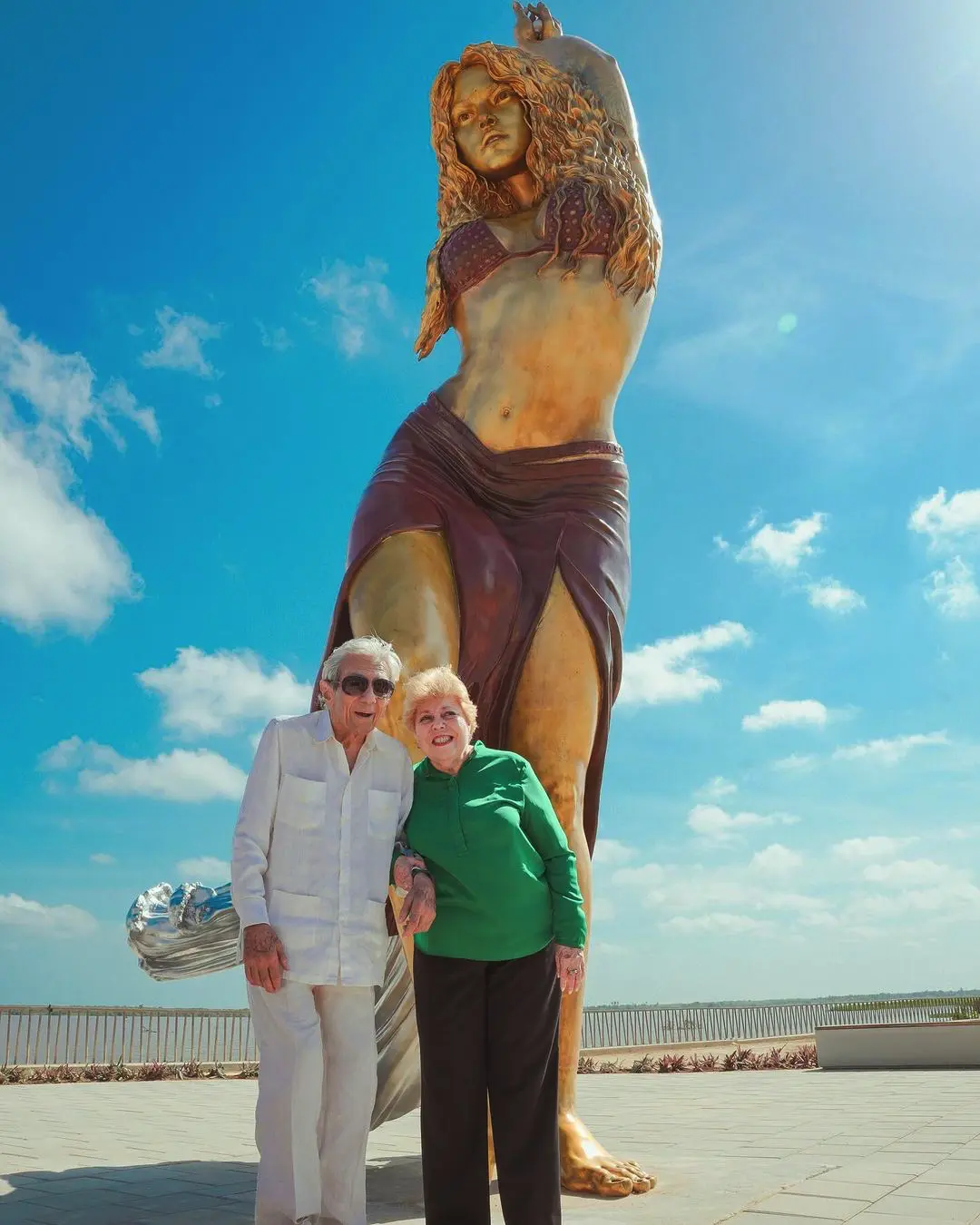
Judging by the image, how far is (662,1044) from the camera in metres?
20.4

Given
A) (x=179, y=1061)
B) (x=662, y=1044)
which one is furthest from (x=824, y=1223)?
(x=662, y=1044)

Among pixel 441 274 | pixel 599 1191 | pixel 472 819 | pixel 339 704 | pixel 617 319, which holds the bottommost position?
pixel 599 1191

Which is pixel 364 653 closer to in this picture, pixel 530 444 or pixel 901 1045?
pixel 530 444

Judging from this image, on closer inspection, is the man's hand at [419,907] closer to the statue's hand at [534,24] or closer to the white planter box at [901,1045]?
the statue's hand at [534,24]

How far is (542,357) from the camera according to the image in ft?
17.3

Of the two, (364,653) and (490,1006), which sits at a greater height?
(364,653)

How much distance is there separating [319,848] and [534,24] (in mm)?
5285

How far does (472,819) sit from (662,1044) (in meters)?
19.3

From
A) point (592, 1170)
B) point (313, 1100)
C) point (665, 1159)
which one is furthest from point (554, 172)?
point (665, 1159)

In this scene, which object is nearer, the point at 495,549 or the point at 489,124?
the point at 495,549

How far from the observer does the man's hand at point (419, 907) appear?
9.50 ft

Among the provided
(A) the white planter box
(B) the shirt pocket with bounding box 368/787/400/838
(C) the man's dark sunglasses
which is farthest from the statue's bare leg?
(A) the white planter box

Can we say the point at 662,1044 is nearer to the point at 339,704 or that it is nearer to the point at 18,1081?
the point at 18,1081

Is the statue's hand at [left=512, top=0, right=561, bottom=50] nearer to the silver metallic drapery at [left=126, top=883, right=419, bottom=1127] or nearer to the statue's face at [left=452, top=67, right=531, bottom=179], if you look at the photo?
the statue's face at [left=452, top=67, right=531, bottom=179]
